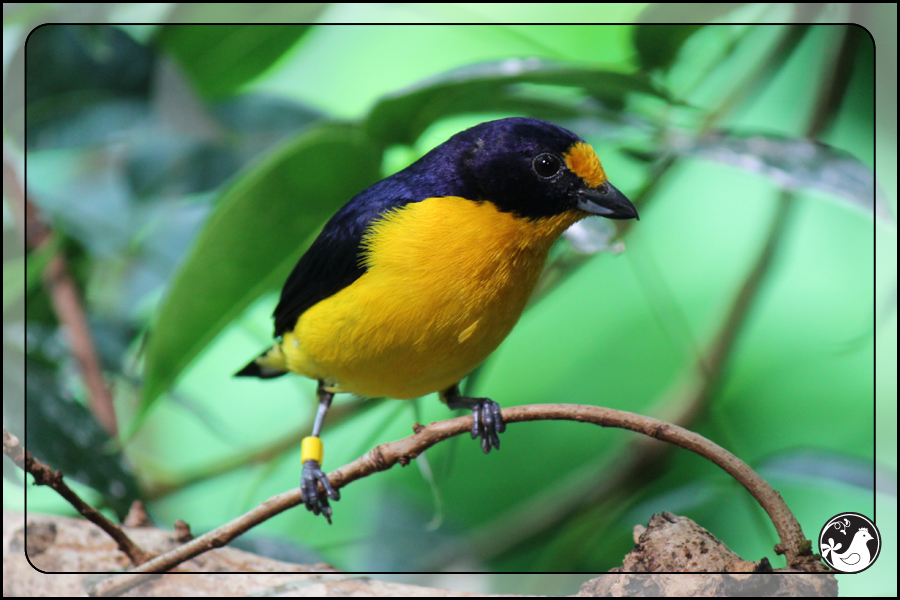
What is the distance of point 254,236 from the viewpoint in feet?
3.70

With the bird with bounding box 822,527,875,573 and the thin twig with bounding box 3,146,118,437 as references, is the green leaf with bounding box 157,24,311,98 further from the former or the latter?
the bird with bounding box 822,527,875,573

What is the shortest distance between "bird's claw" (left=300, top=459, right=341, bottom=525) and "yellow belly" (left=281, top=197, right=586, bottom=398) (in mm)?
220

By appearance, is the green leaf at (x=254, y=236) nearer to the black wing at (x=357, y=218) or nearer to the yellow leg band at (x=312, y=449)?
the black wing at (x=357, y=218)

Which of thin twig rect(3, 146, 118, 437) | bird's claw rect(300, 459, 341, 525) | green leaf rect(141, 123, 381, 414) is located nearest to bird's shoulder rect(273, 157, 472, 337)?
green leaf rect(141, 123, 381, 414)

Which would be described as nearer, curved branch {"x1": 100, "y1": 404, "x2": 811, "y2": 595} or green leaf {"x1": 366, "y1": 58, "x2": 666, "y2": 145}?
curved branch {"x1": 100, "y1": 404, "x2": 811, "y2": 595}

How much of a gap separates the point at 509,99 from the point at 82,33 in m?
0.76

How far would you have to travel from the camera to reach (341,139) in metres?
1.12

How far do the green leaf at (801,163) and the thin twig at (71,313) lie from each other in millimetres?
1110

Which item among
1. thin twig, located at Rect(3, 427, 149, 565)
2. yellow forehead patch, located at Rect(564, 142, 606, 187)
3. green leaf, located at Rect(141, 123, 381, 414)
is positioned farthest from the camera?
green leaf, located at Rect(141, 123, 381, 414)

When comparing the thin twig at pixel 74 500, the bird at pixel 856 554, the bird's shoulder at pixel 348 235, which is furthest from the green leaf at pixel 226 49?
the bird at pixel 856 554

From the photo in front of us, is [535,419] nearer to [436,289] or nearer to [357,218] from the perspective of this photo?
[436,289]

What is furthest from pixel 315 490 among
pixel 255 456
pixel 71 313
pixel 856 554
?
pixel 856 554

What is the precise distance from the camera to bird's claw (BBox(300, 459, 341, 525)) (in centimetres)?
104

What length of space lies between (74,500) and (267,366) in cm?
36
